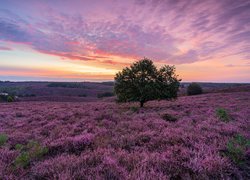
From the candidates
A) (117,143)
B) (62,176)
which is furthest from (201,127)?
(62,176)

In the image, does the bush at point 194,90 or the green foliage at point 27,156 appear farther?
the bush at point 194,90

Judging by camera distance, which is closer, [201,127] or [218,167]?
[218,167]

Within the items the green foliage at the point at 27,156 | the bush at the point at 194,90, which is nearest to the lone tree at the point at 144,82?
the green foliage at the point at 27,156

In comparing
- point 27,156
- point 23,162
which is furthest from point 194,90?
point 23,162

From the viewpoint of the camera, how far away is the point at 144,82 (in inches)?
1047

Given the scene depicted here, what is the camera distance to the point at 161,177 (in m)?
3.89

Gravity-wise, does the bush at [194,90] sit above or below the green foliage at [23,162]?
below

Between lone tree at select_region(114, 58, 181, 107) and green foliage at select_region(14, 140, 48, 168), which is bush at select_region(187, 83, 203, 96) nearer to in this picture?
lone tree at select_region(114, 58, 181, 107)

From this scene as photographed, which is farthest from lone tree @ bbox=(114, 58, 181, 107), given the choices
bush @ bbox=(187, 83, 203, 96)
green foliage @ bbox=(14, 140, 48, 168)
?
bush @ bbox=(187, 83, 203, 96)

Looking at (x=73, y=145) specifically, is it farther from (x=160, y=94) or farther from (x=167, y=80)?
(x=167, y=80)

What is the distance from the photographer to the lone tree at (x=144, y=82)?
26.3 meters

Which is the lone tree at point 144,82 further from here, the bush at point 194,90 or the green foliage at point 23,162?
the bush at point 194,90

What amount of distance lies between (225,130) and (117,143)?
463 cm

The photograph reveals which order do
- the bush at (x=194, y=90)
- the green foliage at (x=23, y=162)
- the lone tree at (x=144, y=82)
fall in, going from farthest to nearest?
the bush at (x=194, y=90)
the lone tree at (x=144, y=82)
the green foliage at (x=23, y=162)
